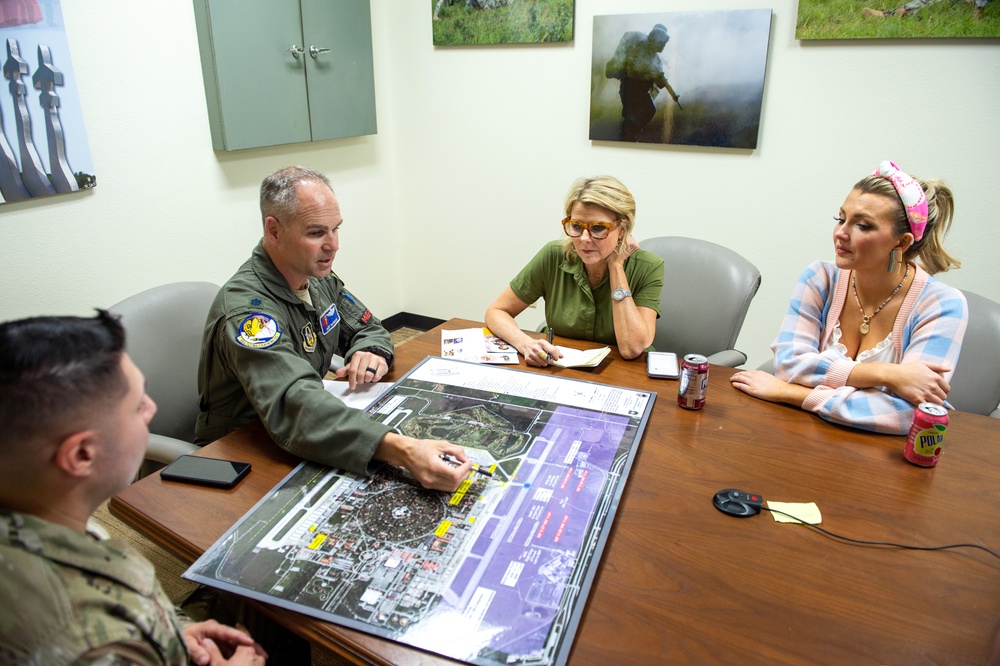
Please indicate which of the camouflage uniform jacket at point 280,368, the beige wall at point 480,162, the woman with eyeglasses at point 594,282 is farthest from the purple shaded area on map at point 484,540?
the beige wall at point 480,162

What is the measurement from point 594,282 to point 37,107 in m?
2.00

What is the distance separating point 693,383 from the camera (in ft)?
5.09

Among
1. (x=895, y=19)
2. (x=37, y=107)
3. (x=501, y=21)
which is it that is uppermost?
(x=501, y=21)

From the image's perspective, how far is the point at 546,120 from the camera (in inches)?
134

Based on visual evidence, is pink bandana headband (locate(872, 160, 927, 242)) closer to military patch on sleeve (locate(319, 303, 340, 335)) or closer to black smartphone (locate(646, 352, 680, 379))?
black smartphone (locate(646, 352, 680, 379))

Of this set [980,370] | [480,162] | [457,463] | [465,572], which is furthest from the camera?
[480,162]

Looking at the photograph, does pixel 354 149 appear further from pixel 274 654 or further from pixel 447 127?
pixel 274 654

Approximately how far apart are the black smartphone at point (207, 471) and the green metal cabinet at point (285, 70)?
196 cm

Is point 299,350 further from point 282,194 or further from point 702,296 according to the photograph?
point 702,296

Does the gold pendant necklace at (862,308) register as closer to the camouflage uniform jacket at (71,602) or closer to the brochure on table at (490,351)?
the brochure on table at (490,351)

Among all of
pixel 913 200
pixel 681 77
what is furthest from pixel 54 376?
pixel 681 77

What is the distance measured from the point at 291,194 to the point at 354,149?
2202mm

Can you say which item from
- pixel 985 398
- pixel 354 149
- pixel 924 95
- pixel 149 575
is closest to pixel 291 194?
pixel 149 575

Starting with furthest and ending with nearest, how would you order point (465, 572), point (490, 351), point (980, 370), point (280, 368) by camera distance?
point (490, 351), point (980, 370), point (280, 368), point (465, 572)
